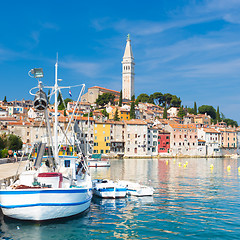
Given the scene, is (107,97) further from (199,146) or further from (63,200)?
(63,200)

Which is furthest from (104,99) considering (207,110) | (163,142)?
(207,110)

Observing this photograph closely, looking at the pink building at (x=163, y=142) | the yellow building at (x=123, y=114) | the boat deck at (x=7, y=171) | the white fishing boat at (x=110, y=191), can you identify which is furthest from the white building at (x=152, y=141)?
the white fishing boat at (x=110, y=191)

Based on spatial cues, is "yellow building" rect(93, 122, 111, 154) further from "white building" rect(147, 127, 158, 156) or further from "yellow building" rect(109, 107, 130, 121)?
"yellow building" rect(109, 107, 130, 121)

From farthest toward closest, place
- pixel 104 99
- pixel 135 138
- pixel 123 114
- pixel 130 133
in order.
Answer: pixel 104 99
pixel 123 114
pixel 135 138
pixel 130 133

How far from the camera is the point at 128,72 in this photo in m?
166

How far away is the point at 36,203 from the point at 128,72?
155m

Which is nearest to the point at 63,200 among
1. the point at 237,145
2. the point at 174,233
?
the point at 174,233

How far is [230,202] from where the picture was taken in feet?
65.7

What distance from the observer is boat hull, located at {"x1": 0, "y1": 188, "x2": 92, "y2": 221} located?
44.2ft

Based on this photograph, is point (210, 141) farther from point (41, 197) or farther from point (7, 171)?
point (41, 197)

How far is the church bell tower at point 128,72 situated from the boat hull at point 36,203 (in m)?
150

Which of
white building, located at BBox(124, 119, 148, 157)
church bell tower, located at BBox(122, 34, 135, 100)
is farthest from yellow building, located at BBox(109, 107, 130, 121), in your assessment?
church bell tower, located at BBox(122, 34, 135, 100)

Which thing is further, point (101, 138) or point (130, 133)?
point (130, 133)

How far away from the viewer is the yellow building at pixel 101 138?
88.4 meters
